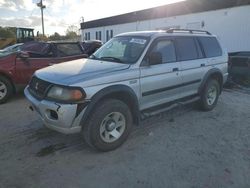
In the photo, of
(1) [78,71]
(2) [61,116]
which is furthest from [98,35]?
(2) [61,116]

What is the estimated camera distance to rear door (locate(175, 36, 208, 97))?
5320 millimetres

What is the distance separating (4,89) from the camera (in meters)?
7.01

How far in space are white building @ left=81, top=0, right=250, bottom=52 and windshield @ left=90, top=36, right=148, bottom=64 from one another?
10.9 m

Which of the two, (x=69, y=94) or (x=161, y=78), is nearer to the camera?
(x=69, y=94)

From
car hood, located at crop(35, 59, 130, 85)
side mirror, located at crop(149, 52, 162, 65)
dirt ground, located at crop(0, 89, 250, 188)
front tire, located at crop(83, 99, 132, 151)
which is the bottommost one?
dirt ground, located at crop(0, 89, 250, 188)

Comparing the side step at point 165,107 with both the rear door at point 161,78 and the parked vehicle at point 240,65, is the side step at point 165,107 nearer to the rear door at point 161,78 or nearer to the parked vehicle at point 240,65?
the rear door at point 161,78

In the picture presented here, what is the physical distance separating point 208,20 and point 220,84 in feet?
35.5

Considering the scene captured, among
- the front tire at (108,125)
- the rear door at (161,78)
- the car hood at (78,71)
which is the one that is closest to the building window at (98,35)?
the rear door at (161,78)

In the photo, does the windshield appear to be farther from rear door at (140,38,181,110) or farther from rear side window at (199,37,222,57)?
rear side window at (199,37,222,57)

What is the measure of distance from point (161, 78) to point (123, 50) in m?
0.90

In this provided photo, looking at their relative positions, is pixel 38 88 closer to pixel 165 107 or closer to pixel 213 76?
pixel 165 107

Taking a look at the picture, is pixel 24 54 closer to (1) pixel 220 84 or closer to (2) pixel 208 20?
(1) pixel 220 84

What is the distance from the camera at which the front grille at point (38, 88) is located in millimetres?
4106

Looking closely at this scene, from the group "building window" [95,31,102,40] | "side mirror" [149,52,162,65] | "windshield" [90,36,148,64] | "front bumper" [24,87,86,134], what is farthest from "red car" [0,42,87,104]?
"building window" [95,31,102,40]
